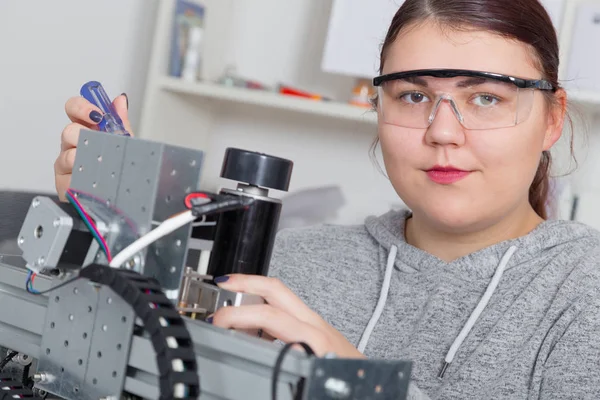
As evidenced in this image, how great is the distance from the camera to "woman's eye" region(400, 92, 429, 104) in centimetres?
124

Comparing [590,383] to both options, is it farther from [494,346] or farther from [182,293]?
[182,293]

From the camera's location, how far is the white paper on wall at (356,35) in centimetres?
221

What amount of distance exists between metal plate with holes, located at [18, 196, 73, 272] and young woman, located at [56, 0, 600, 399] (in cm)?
37

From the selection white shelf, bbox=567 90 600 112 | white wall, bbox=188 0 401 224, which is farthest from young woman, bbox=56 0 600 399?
white wall, bbox=188 0 401 224

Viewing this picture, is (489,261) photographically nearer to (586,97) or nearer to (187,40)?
(586,97)

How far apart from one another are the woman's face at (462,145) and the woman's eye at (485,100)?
4cm

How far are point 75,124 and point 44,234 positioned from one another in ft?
1.46

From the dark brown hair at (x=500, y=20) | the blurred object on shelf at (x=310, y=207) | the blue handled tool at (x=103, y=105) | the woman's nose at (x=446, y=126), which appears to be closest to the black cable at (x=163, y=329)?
the blue handled tool at (x=103, y=105)

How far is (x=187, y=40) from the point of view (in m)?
2.45

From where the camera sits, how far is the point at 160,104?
2408mm

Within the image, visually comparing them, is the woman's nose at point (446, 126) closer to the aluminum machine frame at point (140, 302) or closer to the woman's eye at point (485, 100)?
the woman's eye at point (485, 100)

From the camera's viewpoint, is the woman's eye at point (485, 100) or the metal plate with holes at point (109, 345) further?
the woman's eye at point (485, 100)

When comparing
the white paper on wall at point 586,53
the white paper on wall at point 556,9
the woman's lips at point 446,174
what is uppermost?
the white paper on wall at point 556,9

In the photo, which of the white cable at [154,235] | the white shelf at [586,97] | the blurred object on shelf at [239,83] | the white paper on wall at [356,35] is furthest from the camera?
the blurred object on shelf at [239,83]
